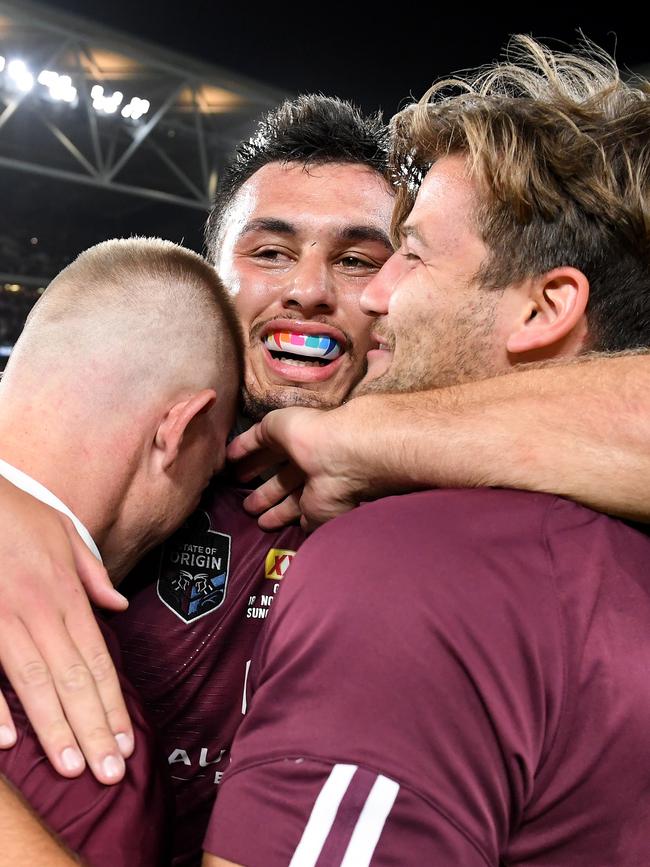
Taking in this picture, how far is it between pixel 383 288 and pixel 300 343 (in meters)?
0.67

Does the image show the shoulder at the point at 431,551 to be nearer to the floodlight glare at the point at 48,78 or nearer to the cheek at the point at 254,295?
the cheek at the point at 254,295

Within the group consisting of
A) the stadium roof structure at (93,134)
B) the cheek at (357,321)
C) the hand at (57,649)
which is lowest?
the hand at (57,649)

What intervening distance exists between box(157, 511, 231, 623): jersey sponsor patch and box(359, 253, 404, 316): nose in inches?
23.4

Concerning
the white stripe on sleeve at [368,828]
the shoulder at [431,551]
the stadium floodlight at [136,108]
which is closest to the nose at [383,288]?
the shoulder at [431,551]

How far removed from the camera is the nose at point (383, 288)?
5.45 feet

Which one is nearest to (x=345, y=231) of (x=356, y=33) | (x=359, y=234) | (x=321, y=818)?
(x=359, y=234)

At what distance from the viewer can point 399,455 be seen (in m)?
1.29

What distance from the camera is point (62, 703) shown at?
105 cm

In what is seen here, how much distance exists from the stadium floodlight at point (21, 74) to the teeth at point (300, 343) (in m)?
6.90

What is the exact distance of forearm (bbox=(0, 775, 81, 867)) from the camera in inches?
35.9

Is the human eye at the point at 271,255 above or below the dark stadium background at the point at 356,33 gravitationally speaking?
below

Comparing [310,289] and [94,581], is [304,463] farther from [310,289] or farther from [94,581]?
[310,289]

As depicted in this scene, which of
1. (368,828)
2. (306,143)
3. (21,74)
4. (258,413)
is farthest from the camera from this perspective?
(21,74)

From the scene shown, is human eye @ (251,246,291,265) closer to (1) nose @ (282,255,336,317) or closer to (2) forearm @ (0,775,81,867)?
(1) nose @ (282,255,336,317)
